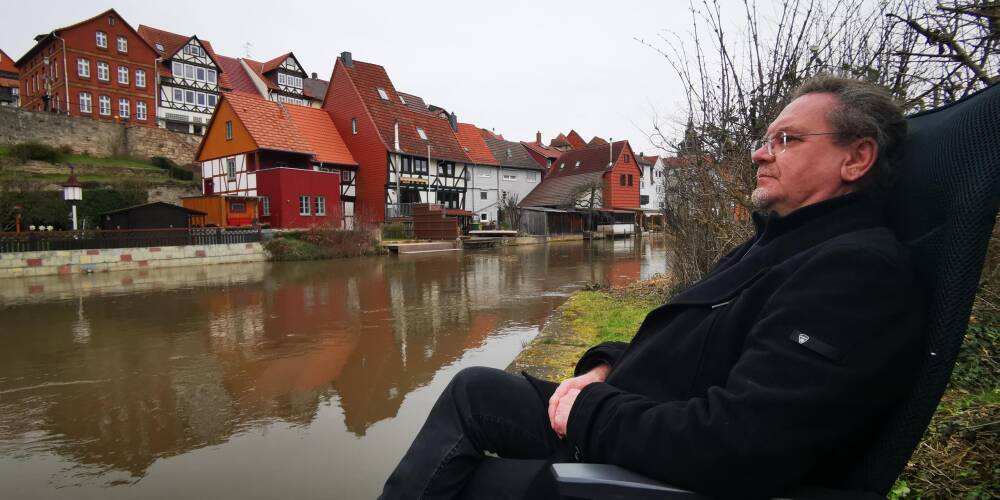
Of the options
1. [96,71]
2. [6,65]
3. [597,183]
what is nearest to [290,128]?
[96,71]

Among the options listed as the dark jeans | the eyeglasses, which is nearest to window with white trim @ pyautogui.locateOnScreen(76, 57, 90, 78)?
the dark jeans

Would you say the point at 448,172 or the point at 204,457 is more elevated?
the point at 448,172

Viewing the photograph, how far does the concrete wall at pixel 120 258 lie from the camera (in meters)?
15.0

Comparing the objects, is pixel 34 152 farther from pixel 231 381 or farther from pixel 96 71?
pixel 231 381

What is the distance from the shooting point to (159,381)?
5047 millimetres

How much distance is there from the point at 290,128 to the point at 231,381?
27.0 meters

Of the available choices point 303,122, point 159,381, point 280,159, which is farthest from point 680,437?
point 303,122

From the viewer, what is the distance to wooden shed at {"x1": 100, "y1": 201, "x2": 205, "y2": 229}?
18172 mm

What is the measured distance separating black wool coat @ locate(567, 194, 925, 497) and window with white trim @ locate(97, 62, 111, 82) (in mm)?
48658

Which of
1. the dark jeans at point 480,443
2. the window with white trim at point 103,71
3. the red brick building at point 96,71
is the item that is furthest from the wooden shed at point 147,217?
the window with white trim at point 103,71

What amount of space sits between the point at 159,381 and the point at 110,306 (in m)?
6.01

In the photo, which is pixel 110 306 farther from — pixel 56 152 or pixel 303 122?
pixel 56 152

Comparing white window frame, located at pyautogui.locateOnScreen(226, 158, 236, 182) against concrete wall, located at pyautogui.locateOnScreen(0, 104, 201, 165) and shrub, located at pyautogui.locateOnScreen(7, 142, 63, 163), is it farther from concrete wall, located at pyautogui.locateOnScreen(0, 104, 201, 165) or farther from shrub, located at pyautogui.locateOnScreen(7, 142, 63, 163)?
concrete wall, located at pyautogui.locateOnScreen(0, 104, 201, 165)

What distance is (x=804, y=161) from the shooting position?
63.6 inches
